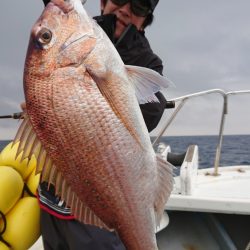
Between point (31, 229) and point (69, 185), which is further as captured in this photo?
point (31, 229)

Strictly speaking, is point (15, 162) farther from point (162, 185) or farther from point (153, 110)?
point (162, 185)

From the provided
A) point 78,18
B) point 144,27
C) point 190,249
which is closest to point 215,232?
point 190,249

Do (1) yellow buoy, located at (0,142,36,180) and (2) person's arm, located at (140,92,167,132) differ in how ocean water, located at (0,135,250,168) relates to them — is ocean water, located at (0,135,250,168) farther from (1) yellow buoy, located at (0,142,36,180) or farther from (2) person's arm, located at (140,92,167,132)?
(2) person's arm, located at (140,92,167,132)

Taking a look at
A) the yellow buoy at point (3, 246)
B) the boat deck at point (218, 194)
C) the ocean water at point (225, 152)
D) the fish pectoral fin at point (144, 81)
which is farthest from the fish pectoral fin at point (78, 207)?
the ocean water at point (225, 152)

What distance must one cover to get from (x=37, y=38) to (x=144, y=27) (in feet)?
3.56

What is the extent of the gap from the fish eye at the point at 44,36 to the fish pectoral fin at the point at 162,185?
66 cm

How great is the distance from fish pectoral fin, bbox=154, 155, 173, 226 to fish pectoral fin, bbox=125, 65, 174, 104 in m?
0.28

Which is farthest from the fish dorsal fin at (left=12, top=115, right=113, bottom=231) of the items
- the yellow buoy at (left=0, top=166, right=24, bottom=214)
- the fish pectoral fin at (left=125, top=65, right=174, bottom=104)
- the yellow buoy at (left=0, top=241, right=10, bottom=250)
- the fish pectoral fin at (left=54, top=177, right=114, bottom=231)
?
the yellow buoy at (left=0, top=241, right=10, bottom=250)

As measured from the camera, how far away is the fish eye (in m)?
1.41

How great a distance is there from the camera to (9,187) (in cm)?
249

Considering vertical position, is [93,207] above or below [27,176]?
above

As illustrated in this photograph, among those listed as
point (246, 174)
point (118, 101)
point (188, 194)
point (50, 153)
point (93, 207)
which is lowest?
point (246, 174)

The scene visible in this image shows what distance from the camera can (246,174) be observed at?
4926 mm

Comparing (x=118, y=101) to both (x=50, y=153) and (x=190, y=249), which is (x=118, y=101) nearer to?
(x=50, y=153)
